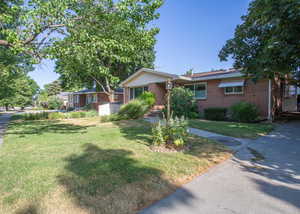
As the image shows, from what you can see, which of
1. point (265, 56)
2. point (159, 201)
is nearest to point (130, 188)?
point (159, 201)

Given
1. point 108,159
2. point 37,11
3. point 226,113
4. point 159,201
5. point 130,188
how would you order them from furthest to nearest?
1. point 226,113
2. point 37,11
3. point 108,159
4. point 130,188
5. point 159,201

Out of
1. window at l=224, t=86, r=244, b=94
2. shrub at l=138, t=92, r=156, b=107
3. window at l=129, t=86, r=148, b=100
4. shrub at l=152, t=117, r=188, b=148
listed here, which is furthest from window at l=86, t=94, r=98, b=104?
shrub at l=152, t=117, r=188, b=148

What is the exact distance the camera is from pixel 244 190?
302cm

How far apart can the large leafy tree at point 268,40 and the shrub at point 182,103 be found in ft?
12.1

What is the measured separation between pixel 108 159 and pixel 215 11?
11362 millimetres

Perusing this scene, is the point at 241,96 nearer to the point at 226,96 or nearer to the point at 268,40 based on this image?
the point at 226,96

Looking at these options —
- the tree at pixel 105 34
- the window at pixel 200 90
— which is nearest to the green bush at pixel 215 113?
the window at pixel 200 90

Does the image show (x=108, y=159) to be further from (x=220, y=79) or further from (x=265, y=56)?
(x=220, y=79)

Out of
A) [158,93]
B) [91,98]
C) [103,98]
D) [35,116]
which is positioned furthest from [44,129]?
[91,98]

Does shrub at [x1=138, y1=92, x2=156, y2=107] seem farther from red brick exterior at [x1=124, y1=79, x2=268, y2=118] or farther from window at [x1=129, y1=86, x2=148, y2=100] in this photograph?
window at [x1=129, y1=86, x2=148, y2=100]

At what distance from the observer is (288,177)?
355 centimetres

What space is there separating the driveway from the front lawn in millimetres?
195

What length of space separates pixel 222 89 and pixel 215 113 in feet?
6.96

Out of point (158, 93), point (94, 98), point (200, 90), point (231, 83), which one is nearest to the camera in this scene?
point (231, 83)
